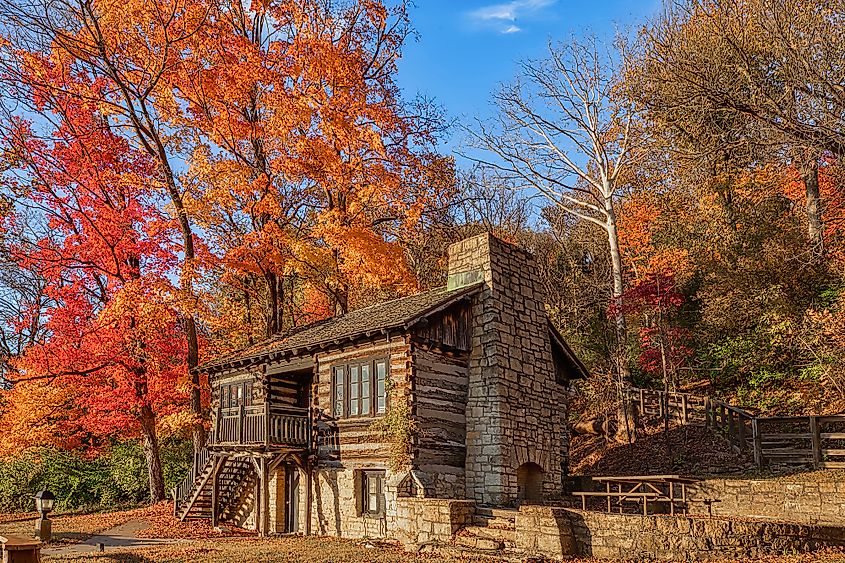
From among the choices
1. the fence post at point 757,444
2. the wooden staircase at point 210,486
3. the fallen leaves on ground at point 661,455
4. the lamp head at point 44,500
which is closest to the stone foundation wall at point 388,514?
the wooden staircase at point 210,486

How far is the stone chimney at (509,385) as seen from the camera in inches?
720

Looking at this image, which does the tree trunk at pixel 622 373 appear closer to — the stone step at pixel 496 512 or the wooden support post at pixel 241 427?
the stone step at pixel 496 512

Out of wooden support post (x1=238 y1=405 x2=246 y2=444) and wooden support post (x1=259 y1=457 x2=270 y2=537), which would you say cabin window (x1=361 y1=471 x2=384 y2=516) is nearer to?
wooden support post (x1=259 y1=457 x2=270 y2=537)

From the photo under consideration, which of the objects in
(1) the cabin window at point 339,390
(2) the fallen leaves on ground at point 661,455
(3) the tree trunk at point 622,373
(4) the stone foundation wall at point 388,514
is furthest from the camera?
(3) the tree trunk at point 622,373

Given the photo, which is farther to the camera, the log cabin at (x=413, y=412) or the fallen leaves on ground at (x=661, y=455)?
the fallen leaves on ground at (x=661, y=455)

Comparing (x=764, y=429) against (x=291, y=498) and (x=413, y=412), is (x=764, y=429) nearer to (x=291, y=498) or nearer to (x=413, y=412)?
(x=413, y=412)

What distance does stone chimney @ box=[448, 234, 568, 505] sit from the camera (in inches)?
720

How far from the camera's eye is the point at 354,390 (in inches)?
758

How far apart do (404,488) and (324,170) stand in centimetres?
1426

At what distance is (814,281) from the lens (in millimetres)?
24359

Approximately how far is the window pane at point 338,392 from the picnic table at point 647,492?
6.63m

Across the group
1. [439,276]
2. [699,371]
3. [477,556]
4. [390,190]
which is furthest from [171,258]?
[699,371]

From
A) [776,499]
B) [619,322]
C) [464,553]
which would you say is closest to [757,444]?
[776,499]

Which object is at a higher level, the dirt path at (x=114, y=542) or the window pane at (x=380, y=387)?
the window pane at (x=380, y=387)
